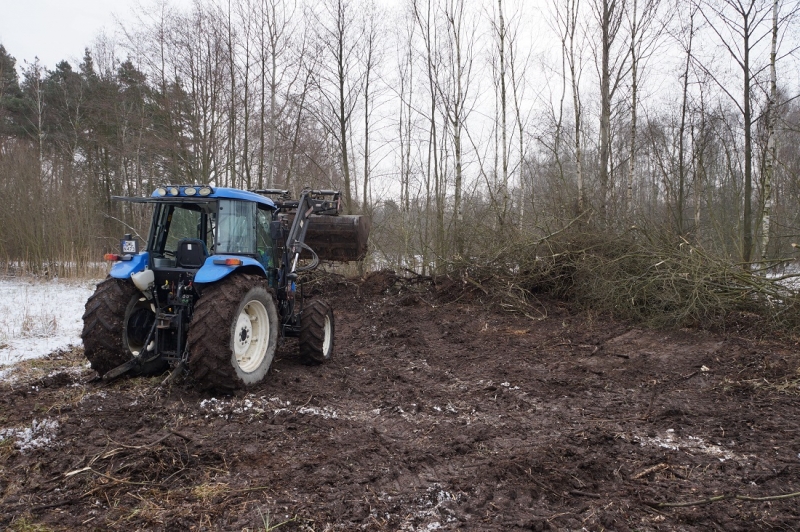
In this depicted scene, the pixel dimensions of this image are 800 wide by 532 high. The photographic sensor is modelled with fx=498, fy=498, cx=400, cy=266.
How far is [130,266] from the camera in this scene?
490 centimetres

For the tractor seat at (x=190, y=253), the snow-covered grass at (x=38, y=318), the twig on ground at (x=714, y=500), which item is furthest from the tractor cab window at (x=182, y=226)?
the twig on ground at (x=714, y=500)

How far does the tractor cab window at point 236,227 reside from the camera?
5078 mm

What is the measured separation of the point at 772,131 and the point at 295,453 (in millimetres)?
10276

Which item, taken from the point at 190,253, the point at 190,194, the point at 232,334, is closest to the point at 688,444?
the point at 232,334

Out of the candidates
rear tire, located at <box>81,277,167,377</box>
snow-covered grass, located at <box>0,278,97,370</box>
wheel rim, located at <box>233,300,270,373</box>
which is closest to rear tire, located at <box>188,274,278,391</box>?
wheel rim, located at <box>233,300,270,373</box>

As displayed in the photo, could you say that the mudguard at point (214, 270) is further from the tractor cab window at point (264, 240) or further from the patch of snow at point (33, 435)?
the patch of snow at point (33, 435)

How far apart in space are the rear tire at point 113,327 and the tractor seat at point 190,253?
0.53 m

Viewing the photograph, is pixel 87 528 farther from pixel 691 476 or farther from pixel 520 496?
pixel 691 476

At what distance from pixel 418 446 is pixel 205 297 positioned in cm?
226

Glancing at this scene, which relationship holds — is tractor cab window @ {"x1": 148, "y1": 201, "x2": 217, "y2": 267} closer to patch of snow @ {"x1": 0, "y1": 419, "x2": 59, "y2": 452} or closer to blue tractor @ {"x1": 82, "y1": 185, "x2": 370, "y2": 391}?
blue tractor @ {"x1": 82, "y1": 185, "x2": 370, "y2": 391}

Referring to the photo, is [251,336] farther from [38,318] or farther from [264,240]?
[38,318]

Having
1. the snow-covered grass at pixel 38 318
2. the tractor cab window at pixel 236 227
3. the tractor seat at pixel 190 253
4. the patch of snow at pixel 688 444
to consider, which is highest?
the tractor cab window at pixel 236 227

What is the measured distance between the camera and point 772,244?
38.2 ft

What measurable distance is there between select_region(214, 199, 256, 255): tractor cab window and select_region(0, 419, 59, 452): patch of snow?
206cm
